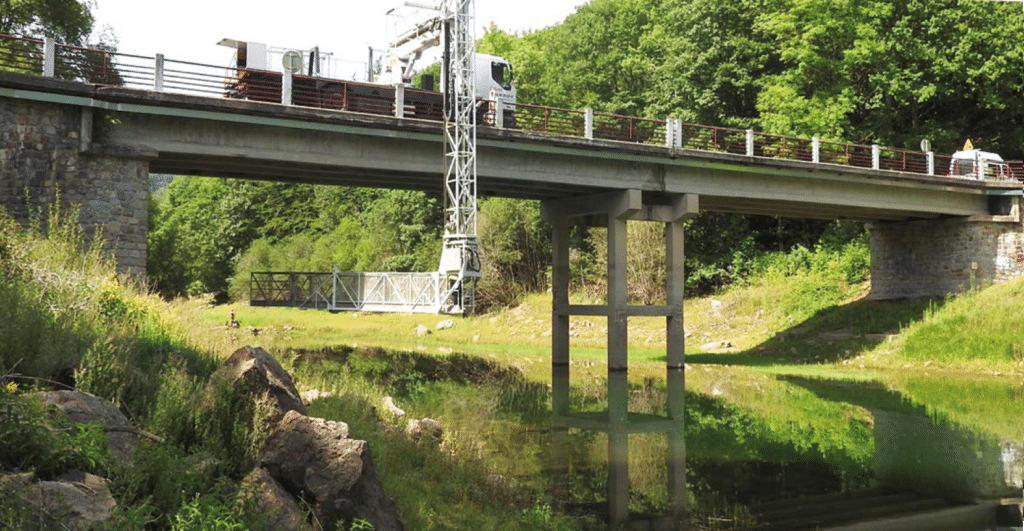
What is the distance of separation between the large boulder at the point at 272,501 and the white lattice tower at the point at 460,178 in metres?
16.2

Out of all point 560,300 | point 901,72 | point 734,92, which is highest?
point 734,92

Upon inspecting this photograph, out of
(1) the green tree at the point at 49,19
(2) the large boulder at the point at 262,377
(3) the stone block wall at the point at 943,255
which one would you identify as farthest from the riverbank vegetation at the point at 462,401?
(1) the green tree at the point at 49,19

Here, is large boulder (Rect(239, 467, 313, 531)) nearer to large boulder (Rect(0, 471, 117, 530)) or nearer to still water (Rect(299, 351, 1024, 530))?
large boulder (Rect(0, 471, 117, 530))

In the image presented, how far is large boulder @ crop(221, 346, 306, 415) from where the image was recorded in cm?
949

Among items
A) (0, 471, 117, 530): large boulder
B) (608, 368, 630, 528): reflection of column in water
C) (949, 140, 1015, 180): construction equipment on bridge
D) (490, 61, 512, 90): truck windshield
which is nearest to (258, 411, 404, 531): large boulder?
(0, 471, 117, 530): large boulder

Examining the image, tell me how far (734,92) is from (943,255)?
17132 mm

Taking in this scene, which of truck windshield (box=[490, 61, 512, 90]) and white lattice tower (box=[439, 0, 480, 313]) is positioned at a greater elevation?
truck windshield (box=[490, 61, 512, 90])

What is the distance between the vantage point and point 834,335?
122ft

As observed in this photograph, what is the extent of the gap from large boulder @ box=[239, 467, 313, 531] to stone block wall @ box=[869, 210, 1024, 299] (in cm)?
3478

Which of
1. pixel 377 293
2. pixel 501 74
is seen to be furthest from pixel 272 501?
pixel 377 293

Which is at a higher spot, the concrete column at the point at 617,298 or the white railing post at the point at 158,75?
the white railing post at the point at 158,75

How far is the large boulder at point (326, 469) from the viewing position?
26.3 ft

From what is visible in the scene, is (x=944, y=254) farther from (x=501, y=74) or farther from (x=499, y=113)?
(x=499, y=113)

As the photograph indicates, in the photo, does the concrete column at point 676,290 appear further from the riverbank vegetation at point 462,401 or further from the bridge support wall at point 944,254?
the bridge support wall at point 944,254
